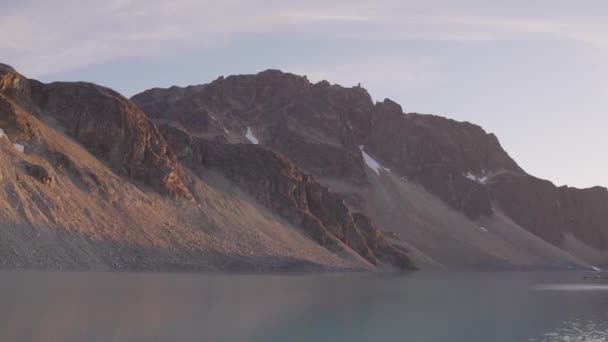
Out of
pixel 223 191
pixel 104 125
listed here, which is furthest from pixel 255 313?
pixel 223 191

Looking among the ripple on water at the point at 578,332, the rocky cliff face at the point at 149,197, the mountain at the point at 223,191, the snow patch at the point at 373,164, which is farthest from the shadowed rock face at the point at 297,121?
the ripple on water at the point at 578,332

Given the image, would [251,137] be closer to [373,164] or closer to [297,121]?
[297,121]

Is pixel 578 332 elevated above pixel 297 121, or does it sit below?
below

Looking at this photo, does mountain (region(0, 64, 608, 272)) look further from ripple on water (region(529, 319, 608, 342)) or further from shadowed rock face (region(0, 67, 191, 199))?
ripple on water (region(529, 319, 608, 342))

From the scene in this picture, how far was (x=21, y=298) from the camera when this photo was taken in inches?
1478

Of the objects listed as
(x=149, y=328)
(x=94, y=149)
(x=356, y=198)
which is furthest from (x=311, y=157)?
(x=149, y=328)

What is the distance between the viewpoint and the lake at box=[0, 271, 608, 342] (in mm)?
30703

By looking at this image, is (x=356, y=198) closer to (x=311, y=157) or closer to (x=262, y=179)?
(x=311, y=157)

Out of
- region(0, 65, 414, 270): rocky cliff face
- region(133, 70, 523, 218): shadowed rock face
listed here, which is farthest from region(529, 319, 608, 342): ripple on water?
region(133, 70, 523, 218): shadowed rock face

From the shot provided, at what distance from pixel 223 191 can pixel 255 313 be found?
72830mm

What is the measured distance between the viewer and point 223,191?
11131 cm

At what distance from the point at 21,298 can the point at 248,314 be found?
12.0 m

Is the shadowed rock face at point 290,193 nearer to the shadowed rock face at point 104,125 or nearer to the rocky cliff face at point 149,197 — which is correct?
the rocky cliff face at point 149,197

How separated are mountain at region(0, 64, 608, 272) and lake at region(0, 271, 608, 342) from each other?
1563 centimetres
